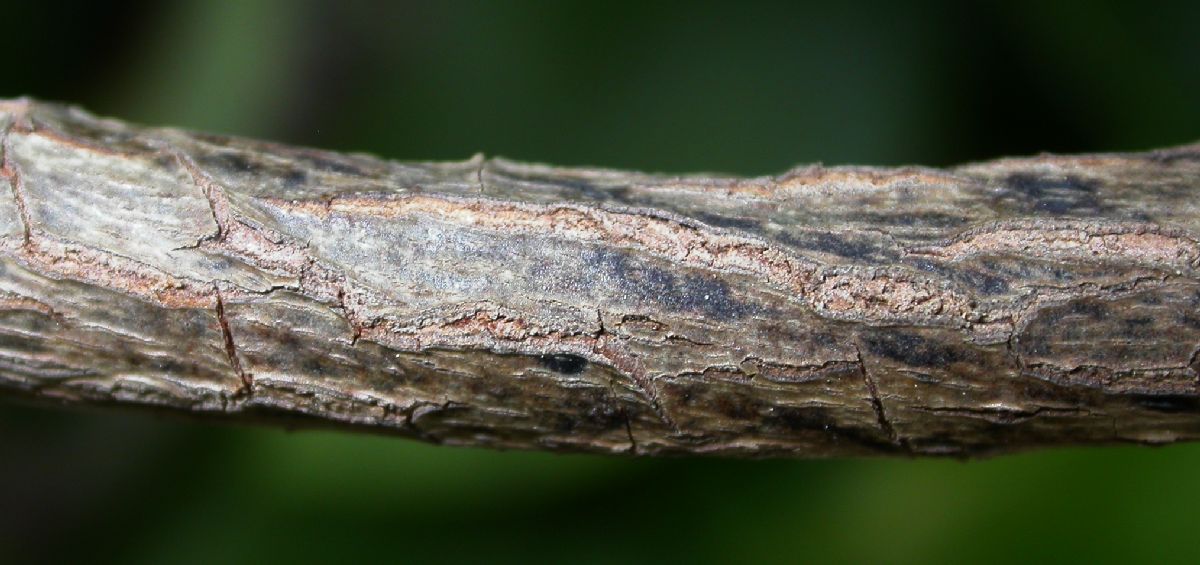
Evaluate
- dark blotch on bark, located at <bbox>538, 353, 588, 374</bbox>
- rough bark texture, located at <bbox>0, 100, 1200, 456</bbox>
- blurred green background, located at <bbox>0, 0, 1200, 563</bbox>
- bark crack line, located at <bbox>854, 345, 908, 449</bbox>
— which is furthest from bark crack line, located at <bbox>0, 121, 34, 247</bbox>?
blurred green background, located at <bbox>0, 0, 1200, 563</bbox>

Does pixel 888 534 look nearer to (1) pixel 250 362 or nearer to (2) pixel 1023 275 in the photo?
(2) pixel 1023 275

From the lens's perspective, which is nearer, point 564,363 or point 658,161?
point 564,363

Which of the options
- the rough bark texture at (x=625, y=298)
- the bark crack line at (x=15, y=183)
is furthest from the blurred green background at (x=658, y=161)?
the bark crack line at (x=15, y=183)

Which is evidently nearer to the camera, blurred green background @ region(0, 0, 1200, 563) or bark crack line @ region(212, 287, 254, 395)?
bark crack line @ region(212, 287, 254, 395)

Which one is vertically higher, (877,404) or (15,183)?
(15,183)

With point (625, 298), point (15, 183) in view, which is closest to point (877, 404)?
point (625, 298)

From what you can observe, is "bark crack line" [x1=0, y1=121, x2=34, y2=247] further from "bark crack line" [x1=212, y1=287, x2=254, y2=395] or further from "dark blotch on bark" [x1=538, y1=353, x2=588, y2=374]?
"dark blotch on bark" [x1=538, y1=353, x2=588, y2=374]

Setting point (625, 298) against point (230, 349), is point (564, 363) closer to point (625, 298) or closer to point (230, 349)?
point (625, 298)
